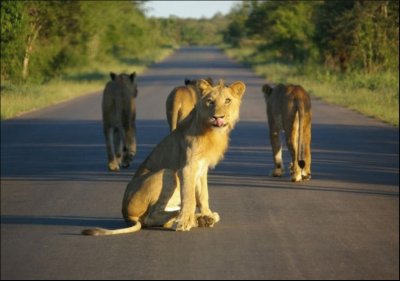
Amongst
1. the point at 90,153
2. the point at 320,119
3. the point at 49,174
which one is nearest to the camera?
the point at 49,174

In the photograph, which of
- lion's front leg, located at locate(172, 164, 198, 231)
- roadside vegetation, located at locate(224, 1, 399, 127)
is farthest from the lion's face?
roadside vegetation, located at locate(224, 1, 399, 127)

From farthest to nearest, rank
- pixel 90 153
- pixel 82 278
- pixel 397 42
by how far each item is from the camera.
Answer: pixel 397 42
pixel 90 153
pixel 82 278

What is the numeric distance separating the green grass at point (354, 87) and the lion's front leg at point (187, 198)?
11056 millimetres

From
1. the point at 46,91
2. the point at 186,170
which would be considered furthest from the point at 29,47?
the point at 186,170

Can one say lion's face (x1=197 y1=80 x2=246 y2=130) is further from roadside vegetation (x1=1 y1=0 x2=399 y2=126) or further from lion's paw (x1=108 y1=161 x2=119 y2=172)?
roadside vegetation (x1=1 y1=0 x2=399 y2=126)

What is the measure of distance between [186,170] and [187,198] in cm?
24

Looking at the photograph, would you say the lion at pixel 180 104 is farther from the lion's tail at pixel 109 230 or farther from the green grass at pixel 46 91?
the green grass at pixel 46 91

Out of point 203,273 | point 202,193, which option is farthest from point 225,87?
point 203,273

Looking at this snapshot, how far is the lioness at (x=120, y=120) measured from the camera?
1253 cm

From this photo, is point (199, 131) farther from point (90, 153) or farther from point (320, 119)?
point (320, 119)

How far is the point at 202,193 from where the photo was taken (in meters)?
8.11

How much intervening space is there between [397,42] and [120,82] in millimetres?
21368

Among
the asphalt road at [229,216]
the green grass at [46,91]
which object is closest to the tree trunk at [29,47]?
the green grass at [46,91]

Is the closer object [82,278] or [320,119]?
[82,278]
